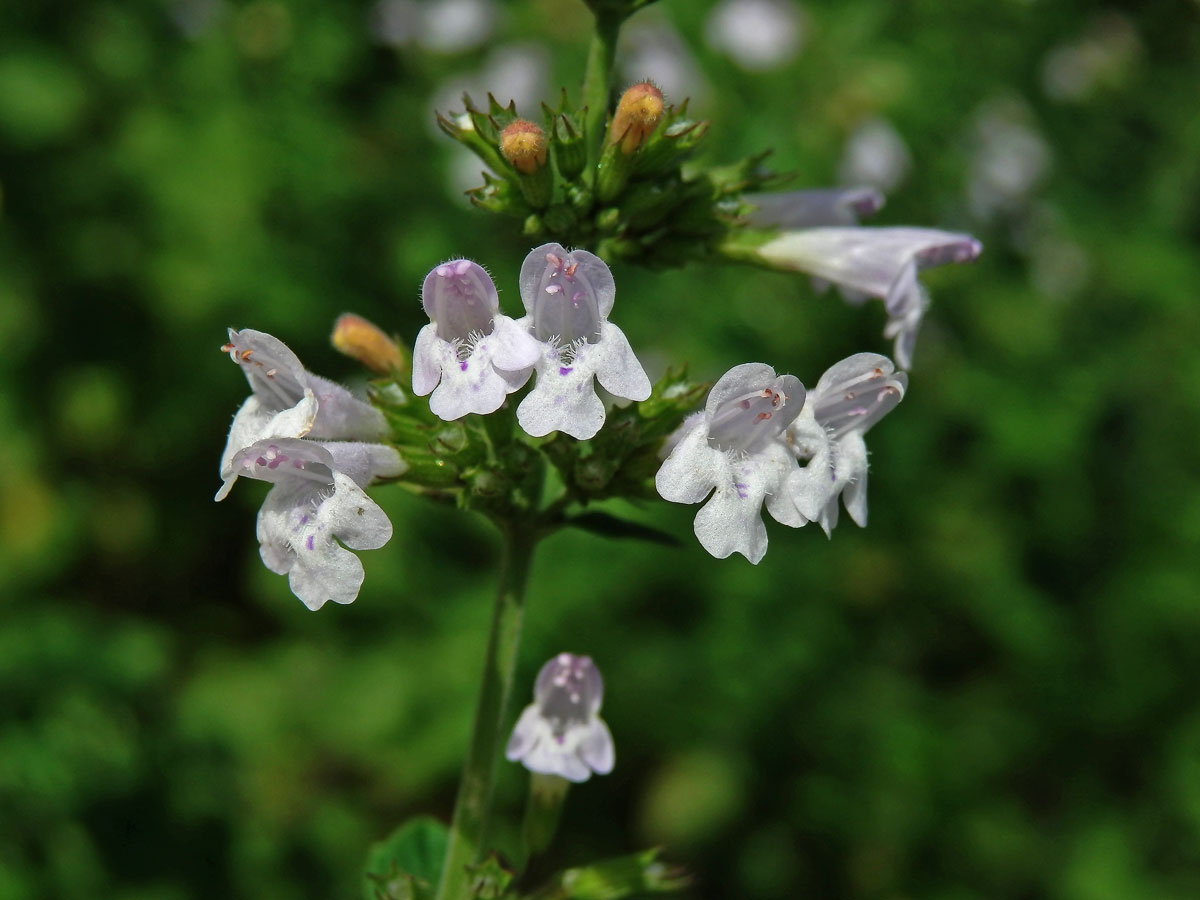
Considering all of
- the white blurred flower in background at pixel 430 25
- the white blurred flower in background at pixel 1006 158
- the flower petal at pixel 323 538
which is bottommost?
the flower petal at pixel 323 538

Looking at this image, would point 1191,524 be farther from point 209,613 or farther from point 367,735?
point 209,613

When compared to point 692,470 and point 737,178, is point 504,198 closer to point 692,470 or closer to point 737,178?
point 737,178

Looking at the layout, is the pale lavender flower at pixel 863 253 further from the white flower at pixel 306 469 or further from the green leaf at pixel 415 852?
the green leaf at pixel 415 852

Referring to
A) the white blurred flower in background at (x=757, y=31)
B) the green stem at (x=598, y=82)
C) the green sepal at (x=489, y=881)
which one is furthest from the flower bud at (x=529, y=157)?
the white blurred flower in background at (x=757, y=31)

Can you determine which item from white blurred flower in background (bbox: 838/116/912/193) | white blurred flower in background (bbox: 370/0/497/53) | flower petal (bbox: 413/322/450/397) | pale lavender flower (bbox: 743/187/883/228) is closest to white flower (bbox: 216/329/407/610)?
flower petal (bbox: 413/322/450/397)

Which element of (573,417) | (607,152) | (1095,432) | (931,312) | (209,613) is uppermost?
(931,312)

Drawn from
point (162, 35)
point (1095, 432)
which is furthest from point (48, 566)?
point (1095, 432)

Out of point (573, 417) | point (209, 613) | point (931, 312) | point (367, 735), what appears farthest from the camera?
point (931, 312)
